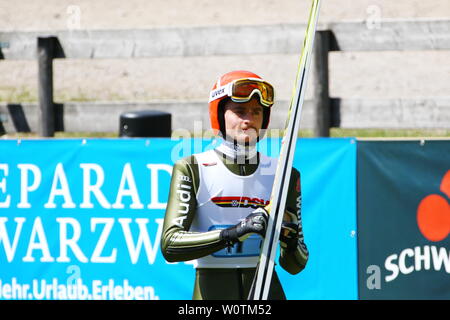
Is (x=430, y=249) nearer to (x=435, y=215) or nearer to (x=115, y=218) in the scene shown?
(x=435, y=215)

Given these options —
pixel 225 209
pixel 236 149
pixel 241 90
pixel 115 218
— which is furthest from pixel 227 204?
pixel 115 218

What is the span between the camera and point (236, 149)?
12.4ft

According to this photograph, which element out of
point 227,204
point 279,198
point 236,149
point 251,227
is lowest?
point 251,227

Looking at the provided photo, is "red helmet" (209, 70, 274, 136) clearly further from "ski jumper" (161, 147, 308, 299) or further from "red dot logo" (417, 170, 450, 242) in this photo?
"red dot logo" (417, 170, 450, 242)

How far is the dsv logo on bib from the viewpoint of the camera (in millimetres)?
6125

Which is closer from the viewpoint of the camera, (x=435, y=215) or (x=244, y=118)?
(x=244, y=118)

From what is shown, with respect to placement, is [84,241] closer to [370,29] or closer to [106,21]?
[370,29]

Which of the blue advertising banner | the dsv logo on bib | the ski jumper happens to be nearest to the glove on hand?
the ski jumper

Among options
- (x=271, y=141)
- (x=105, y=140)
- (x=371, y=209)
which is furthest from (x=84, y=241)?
(x=371, y=209)

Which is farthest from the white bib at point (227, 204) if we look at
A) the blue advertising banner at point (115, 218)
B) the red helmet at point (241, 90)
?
the blue advertising banner at point (115, 218)

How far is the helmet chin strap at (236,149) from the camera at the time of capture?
375 centimetres

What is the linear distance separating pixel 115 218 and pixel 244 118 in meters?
2.96

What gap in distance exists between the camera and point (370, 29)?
25.0 ft

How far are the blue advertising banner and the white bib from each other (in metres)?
2.34
